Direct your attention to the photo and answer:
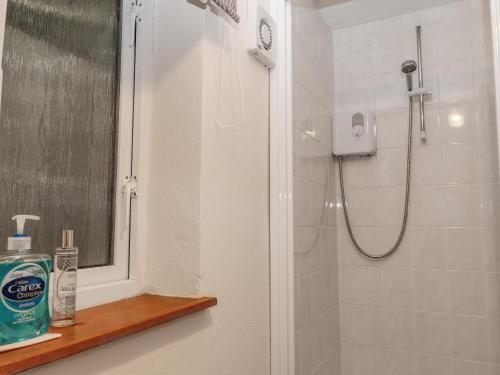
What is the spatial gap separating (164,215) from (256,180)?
0.37 m

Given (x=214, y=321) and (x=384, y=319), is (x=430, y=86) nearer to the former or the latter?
(x=384, y=319)

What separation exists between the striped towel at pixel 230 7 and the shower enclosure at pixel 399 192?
462mm

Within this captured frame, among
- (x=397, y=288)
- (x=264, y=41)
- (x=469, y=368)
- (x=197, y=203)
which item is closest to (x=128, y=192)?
(x=197, y=203)

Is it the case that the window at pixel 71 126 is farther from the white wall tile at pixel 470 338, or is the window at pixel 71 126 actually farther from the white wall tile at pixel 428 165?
the white wall tile at pixel 470 338

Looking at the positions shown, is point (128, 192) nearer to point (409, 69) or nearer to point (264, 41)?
point (264, 41)

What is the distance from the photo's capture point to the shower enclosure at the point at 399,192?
5.55ft

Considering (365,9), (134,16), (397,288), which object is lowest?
(397,288)

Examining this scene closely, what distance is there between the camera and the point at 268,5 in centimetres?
137

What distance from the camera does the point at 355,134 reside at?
1962 millimetres

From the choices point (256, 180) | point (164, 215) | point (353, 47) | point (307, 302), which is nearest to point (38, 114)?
point (164, 215)

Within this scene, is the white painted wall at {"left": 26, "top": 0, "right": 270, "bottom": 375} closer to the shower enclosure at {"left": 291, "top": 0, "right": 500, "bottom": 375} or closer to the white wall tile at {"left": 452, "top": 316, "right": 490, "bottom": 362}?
the shower enclosure at {"left": 291, "top": 0, "right": 500, "bottom": 375}

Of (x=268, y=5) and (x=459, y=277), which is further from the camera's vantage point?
(x=459, y=277)

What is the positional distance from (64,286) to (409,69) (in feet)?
6.00

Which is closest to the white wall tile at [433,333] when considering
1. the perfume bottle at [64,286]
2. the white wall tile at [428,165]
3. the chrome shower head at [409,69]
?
the white wall tile at [428,165]
